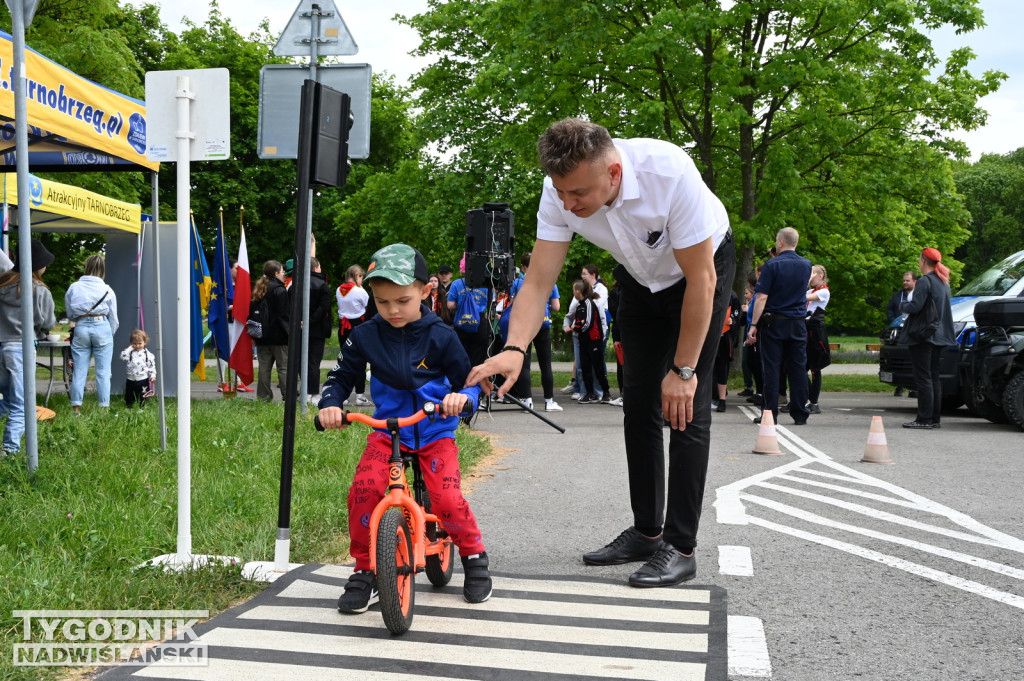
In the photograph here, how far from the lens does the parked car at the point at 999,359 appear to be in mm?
11078

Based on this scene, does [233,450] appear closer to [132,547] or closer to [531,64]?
[132,547]

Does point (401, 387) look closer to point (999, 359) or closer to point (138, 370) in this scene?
point (138, 370)

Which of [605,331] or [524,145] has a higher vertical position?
[524,145]

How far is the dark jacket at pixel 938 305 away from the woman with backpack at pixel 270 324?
7.66m

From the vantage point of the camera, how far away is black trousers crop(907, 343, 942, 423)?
1160 cm

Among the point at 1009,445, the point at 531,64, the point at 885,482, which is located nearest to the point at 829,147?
the point at 531,64

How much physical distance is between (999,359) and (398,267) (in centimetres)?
960

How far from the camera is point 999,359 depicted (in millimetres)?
11438

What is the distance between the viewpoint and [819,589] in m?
4.58

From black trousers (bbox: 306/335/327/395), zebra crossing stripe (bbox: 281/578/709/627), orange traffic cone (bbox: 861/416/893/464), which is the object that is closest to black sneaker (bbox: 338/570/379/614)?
zebra crossing stripe (bbox: 281/578/709/627)

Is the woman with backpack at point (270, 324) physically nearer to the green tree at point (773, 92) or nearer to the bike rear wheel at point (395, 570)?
the green tree at point (773, 92)

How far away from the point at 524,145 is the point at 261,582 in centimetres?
1784

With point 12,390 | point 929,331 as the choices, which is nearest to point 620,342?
point 12,390

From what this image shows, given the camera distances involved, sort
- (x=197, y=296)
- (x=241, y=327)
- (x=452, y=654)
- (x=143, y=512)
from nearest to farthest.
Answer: (x=452, y=654)
(x=143, y=512)
(x=197, y=296)
(x=241, y=327)
